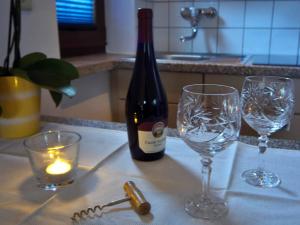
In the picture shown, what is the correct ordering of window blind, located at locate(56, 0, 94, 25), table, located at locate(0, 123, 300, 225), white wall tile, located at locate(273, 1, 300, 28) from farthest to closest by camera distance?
white wall tile, located at locate(273, 1, 300, 28), window blind, located at locate(56, 0, 94, 25), table, located at locate(0, 123, 300, 225)

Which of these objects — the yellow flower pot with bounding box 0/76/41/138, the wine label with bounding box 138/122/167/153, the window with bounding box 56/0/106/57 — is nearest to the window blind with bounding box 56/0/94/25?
the window with bounding box 56/0/106/57

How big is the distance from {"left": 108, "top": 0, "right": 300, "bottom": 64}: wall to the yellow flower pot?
1.19 metres

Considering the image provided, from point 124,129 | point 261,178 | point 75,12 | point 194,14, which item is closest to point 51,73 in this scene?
point 124,129

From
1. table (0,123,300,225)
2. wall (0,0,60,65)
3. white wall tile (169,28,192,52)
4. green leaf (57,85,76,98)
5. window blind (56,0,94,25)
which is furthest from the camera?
white wall tile (169,28,192,52)

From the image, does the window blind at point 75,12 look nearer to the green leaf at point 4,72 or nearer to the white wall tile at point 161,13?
the white wall tile at point 161,13

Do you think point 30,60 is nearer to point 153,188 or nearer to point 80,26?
point 153,188

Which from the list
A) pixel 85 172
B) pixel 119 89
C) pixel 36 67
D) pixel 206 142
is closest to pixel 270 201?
pixel 206 142

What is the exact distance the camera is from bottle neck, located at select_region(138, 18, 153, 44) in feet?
1.88

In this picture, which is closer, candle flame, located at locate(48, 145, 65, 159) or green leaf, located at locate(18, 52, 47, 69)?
candle flame, located at locate(48, 145, 65, 159)

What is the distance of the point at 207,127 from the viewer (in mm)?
455

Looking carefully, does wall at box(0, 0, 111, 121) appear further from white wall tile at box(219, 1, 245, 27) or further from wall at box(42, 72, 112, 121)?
white wall tile at box(219, 1, 245, 27)

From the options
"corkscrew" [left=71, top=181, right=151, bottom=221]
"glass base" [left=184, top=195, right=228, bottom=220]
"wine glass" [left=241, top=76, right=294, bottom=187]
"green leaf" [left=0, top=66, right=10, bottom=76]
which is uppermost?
"green leaf" [left=0, top=66, right=10, bottom=76]

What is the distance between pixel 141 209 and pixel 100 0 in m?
1.61

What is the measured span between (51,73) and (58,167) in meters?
0.26
